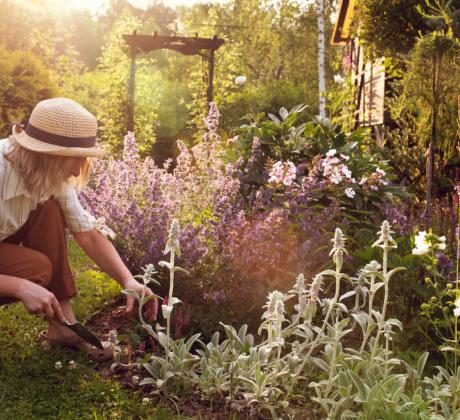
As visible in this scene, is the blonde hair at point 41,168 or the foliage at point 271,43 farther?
the foliage at point 271,43

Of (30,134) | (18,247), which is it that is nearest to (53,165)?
(30,134)

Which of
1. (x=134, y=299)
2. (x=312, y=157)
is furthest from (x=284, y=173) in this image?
(x=134, y=299)

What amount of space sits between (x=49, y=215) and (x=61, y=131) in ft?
1.69

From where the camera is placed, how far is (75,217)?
3234mm

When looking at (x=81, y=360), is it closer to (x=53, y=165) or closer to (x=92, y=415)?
(x=92, y=415)

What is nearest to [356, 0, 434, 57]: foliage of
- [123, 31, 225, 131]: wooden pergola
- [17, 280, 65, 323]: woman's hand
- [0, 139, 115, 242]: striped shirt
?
[123, 31, 225, 131]: wooden pergola

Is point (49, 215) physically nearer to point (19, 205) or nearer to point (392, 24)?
point (19, 205)

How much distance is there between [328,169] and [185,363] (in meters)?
1.89

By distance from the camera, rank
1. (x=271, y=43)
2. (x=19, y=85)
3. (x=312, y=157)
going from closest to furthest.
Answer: (x=312, y=157)
(x=19, y=85)
(x=271, y=43)

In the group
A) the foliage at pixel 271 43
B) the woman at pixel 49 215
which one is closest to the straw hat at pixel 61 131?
the woman at pixel 49 215

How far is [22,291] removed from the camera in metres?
2.66

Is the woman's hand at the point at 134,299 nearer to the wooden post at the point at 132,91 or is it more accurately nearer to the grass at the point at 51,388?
the grass at the point at 51,388

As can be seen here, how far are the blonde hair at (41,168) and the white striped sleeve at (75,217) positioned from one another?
0.21m

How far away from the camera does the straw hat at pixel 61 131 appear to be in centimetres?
282
